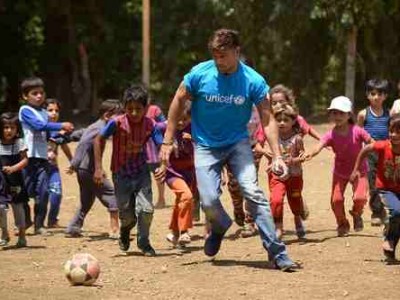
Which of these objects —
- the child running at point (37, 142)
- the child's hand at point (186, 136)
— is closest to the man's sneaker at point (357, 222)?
the child's hand at point (186, 136)

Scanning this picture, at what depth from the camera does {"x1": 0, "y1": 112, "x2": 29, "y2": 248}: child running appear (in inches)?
425

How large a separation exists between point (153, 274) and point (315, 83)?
21.7 m

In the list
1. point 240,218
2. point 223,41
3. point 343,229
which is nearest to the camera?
point 223,41

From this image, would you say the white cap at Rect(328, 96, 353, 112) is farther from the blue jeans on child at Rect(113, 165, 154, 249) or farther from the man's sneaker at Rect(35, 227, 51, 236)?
the man's sneaker at Rect(35, 227, 51, 236)

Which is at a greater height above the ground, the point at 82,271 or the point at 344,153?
the point at 344,153

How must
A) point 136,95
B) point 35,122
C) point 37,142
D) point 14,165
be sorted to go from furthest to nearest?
point 37,142
point 35,122
point 14,165
point 136,95

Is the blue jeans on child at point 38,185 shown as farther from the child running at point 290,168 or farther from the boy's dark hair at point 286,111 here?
the boy's dark hair at point 286,111

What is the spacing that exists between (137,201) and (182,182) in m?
1.01

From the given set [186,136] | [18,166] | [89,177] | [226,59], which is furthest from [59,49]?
[226,59]

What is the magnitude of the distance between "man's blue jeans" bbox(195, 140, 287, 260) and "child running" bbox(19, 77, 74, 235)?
10.6 feet

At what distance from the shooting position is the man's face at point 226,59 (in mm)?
8734

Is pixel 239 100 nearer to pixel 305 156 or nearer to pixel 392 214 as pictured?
pixel 392 214

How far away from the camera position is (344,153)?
1115 cm

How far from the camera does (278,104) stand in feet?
34.9
